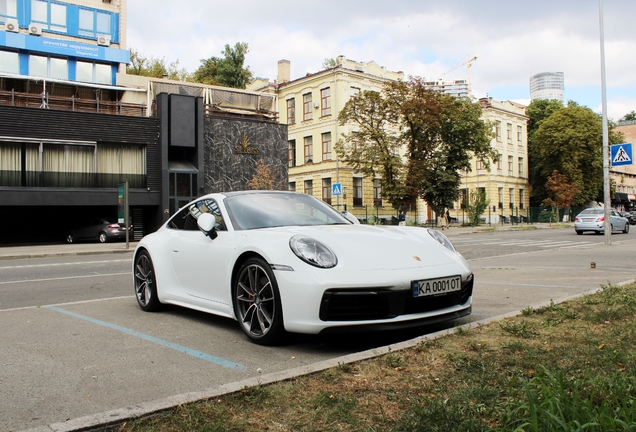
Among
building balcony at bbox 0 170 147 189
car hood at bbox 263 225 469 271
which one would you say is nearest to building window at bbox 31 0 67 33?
building balcony at bbox 0 170 147 189

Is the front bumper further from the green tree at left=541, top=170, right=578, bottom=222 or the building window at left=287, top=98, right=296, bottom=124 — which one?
the green tree at left=541, top=170, right=578, bottom=222

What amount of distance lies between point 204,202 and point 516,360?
149 inches

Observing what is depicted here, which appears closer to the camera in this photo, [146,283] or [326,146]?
[146,283]

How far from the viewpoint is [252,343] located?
4.96 m

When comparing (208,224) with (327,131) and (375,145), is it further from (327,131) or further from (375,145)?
(327,131)

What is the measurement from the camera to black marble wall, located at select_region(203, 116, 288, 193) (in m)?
34.3

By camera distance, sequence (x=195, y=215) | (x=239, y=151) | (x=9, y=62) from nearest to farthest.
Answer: (x=195, y=215) < (x=239, y=151) < (x=9, y=62)

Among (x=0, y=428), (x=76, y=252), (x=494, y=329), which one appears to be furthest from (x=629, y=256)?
(x=76, y=252)

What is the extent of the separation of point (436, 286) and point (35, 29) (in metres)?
44.2

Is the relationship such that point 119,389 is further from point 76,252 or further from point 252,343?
point 76,252

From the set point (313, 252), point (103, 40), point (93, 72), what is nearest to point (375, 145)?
point (93, 72)

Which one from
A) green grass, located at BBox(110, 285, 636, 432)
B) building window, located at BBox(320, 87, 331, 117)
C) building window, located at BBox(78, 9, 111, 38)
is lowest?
green grass, located at BBox(110, 285, 636, 432)

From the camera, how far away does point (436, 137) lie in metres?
44.7

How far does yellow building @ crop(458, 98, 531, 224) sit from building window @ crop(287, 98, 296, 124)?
69.1 ft
